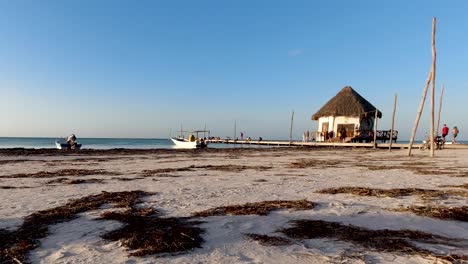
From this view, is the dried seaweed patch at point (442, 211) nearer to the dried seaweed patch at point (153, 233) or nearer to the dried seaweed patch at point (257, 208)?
the dried seaweed patch at point (257, 208)

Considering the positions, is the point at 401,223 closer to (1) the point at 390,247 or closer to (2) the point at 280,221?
(1) the point at 390,247

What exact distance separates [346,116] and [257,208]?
38646 mm

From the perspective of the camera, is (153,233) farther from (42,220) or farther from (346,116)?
(346,116)

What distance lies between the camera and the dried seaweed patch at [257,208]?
4.77m

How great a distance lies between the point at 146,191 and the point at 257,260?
14.4ft

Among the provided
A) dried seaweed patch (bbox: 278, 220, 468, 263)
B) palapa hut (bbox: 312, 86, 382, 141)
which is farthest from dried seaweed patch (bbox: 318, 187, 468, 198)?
palapa hut (bbox: 312, 86, 382, 141)

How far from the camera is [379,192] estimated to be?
21.0 ft

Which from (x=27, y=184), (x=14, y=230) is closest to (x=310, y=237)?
(x=14, y=230)

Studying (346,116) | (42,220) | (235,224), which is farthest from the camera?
(346,116)

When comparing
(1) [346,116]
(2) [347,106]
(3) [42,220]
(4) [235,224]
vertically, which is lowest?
(3) [42,220]

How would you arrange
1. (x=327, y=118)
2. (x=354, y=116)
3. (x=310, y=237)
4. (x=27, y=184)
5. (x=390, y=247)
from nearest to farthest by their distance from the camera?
(x=390, y=247) < (x=310, y=237) < (x=27, y=184) < (x=354, y=116) < (x=327, y=118)

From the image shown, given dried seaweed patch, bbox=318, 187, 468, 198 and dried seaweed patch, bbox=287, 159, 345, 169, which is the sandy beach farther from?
dried seaweed patch, bbox=287, 159, 345, 169

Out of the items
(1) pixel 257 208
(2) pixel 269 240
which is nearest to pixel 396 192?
(1) pixel 257 208

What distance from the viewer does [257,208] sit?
504 centimetres
